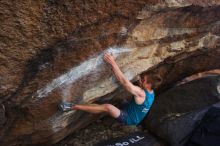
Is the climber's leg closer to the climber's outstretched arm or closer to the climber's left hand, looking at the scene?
the climber's outstretched arm

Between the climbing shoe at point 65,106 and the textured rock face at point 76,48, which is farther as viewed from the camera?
the climbing shoe at point 65,106

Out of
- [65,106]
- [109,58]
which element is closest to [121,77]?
[109,58]

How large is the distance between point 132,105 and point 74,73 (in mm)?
1274

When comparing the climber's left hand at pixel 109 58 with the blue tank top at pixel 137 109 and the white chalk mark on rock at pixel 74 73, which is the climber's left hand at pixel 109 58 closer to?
the white chalk mark on rock at pixel 74 73

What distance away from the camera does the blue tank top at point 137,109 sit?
14.8 ft

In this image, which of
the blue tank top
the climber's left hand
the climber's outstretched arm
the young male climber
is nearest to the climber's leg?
the young male climber

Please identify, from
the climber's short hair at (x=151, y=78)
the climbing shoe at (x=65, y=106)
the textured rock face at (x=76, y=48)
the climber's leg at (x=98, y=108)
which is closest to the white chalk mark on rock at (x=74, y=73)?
the textured rock face at (x=76, y=48)

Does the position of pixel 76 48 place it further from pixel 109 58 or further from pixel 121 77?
pixel 121 77

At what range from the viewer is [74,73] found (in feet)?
11.9

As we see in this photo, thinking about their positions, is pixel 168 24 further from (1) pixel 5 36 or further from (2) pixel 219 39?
(1) pixel 5 36

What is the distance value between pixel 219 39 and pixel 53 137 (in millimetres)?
2442

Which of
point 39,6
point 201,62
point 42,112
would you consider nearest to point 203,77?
point 201,62

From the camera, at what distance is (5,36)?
9.30ft

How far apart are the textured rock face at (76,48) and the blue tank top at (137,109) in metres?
0.25
